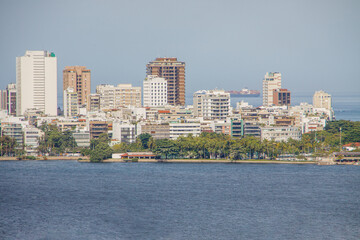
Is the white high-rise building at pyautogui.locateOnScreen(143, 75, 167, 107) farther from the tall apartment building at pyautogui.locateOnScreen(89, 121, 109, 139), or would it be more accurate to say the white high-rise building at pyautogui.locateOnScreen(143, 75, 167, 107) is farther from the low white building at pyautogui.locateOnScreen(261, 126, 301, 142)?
the low white building at pyautogui.locateOnScreen(261, 126, 301, 142)

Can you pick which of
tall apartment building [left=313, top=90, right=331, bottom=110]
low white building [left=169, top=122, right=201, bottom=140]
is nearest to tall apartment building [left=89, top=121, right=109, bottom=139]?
low white building [left=169, top=122, right=201, bottom=140]

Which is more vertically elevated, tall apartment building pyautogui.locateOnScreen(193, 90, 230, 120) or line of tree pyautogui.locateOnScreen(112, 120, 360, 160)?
tall apartment building pyautogui.locateOnScreen(193, 90, 230, 120)

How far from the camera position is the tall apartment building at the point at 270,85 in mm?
97625

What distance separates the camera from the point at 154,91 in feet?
270

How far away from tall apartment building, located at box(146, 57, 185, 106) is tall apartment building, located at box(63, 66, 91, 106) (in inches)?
262

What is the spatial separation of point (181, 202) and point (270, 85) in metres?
70.5

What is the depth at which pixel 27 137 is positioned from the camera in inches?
2160

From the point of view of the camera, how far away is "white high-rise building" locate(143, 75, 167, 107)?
81938mm

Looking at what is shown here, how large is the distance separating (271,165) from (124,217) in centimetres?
2031

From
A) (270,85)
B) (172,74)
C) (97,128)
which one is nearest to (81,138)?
(97,128)

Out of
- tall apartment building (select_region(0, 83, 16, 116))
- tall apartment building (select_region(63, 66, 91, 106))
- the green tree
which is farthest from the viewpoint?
tall apartment building (select_region(0, 83, 16, 116))

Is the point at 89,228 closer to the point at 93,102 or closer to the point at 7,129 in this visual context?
the point at 7,129

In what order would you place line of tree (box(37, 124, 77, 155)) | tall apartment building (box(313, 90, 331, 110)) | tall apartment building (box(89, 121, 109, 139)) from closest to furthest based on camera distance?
line of tree (box(37, 124, 77, 155)), tall apartment building (box(89, 121, 109, 139)), tall apartment building (box(313, 90, 331, 110))

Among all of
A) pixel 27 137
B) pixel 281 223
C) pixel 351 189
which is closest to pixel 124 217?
pixel 281 223
